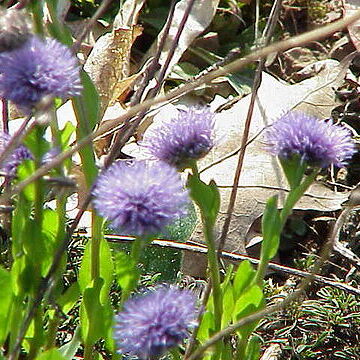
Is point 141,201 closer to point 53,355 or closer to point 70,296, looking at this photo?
point 53,355

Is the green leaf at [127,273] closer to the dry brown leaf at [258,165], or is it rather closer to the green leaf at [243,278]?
the green leaf at [243,278]

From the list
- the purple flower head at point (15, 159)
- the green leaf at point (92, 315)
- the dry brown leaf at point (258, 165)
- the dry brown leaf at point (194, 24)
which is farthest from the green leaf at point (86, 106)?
the dry brown leaf at point (194, 24)

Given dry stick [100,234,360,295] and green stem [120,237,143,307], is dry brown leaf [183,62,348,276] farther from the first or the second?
green stem [120,237,143,307]

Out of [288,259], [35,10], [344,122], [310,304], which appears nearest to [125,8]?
[344,122]

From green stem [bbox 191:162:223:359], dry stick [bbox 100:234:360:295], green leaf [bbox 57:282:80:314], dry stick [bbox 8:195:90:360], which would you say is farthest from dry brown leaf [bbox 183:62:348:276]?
dry stick [bbox 8:195:90:360]

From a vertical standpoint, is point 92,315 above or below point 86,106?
below

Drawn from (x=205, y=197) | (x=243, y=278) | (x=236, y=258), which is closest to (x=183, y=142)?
(x=205, y=197)

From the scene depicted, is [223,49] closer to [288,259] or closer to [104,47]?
[104,47]
